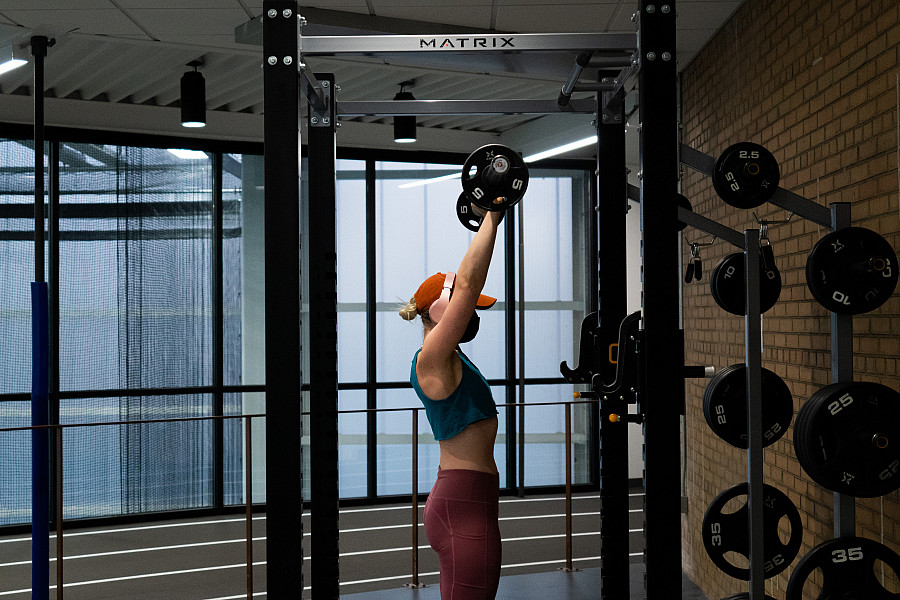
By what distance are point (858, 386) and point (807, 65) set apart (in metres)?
1.38

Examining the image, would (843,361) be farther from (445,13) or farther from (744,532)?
(445,13)

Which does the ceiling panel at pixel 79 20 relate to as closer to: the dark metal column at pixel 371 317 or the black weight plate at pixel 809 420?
the dark metal column at pixel 371 317

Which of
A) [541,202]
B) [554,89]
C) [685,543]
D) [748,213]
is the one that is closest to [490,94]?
[554,89]

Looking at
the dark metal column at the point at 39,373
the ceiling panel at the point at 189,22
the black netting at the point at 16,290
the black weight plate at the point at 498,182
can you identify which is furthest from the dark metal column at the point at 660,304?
the black netting at the point at 16,290

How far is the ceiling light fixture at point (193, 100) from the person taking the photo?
5145 mm

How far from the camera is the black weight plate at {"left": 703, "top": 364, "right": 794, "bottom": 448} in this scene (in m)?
2.82

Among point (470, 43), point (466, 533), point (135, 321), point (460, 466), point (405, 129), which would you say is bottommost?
point (466, 533)

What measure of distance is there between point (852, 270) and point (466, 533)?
55.4 inches

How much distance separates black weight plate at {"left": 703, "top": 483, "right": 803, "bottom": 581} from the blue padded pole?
125 inches

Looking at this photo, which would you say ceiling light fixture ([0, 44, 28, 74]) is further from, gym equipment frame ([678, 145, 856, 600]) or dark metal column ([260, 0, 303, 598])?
gym equipment frame ([678, 145, 856, 600])

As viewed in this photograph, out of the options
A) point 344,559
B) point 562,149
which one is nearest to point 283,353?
point 344,559

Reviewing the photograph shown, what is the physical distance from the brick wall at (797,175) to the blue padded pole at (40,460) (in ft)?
11.1

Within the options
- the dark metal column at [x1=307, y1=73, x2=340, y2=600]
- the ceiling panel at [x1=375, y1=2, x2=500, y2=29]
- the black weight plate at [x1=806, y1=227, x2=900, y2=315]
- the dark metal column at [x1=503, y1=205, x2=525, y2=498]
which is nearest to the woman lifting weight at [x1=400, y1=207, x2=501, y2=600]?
the dark metal column at [x1=307, y1=73, x2=340, y2=600]

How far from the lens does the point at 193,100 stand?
204 inches
